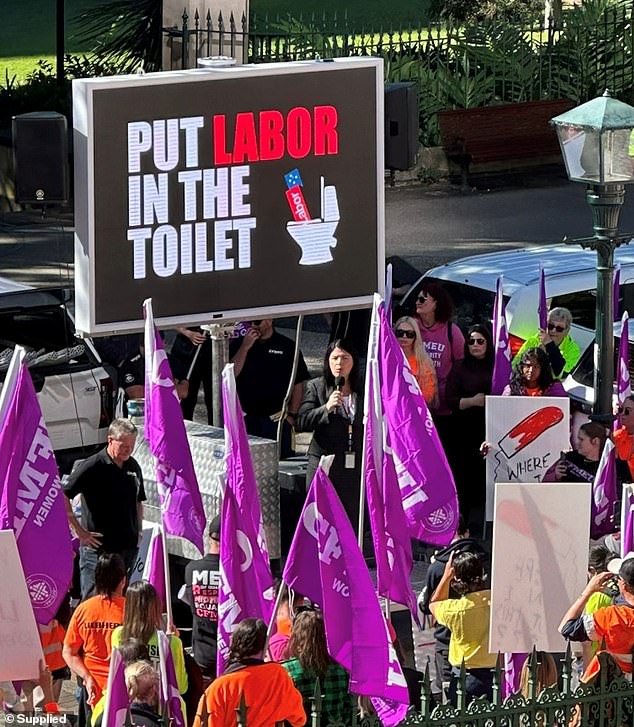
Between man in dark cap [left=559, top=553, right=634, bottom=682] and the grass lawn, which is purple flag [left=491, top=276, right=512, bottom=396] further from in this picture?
the grass lawn

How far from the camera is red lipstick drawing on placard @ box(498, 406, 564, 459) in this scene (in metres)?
11.7

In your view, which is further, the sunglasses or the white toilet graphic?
the sunglasses

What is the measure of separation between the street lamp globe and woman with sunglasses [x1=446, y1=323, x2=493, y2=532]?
5.31ft

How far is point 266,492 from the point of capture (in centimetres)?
1149

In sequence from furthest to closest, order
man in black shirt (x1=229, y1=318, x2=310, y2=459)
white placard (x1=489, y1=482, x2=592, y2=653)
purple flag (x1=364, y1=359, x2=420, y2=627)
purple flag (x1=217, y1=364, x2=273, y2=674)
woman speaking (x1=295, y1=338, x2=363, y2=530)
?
1. man in black shirt (x1=229, y1=318, x2=310, y2=459)
2. woman speaking (x1=295, y1=338, x2=363, y2=530)
3. purple flag (x1=364, y1=359, x2=420, y2=627)
4. purple flag (x1=217, y1=364, x2=273, y2=674)
5. white placard (x1=489, y1=482, x2=592, y2=653)

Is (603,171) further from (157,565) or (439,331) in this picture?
(157,565)

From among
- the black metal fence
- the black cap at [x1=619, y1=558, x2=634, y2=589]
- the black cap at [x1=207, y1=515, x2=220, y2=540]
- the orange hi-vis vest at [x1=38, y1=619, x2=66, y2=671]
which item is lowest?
the orange hi-vis vest at [x1=38, y1=619, x2=66, y2=671]

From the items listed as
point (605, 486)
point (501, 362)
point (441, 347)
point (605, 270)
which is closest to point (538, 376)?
point (501, 362)

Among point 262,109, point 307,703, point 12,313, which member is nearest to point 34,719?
point 307,703

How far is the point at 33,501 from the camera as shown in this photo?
9.72 meters

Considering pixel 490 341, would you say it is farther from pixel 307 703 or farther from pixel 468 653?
pixel 307 703

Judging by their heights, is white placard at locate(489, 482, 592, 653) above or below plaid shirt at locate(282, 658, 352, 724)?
above

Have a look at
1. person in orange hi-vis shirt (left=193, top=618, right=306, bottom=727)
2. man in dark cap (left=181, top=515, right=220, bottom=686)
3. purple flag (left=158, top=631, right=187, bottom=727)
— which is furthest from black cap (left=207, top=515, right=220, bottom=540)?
person in orange hi-vis shirt (left=193, top=618, right=306, bottom=727)

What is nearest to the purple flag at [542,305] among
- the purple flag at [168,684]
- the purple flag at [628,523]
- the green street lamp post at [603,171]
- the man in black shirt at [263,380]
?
the green street lamp post at [603,171]
